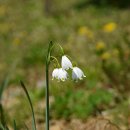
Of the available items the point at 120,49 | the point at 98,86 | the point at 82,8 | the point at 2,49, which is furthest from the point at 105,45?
the point at 82,8

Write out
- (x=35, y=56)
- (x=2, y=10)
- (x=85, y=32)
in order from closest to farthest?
1. (x=35, y=56)
2. (x=85, y=32)
3. (x=2, y=10)

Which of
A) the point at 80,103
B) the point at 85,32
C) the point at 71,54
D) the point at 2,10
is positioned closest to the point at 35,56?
the point at 71,54

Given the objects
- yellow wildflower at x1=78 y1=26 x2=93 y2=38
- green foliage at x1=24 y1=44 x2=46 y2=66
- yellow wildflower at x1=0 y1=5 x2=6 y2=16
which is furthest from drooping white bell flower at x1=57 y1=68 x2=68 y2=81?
yellow wildflower at x1=0 y1=5 x2=6 y2=16

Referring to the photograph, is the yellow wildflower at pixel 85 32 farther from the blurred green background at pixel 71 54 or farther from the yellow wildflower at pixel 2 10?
the yellow wildflower at pixel 2 10

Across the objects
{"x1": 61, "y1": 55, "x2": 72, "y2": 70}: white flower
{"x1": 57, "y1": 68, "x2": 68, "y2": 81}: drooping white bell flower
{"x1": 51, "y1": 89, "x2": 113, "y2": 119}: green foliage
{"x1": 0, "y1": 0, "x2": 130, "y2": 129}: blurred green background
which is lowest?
{"x1": 57, "y1": 68, "x2": 68, "y2": 81}: drooping white bell flower

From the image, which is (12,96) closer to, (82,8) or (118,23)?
(118,23)

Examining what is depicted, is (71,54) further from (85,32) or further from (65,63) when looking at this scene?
(65,63)

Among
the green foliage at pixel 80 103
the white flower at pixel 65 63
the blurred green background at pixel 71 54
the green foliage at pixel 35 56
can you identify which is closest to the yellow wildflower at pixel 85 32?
the blurred green background at pixel 71 54

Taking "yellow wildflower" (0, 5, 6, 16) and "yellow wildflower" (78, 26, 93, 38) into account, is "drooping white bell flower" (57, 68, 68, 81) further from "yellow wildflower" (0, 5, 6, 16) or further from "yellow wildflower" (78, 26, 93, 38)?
"yellow wildflower" (0, 5, 6, 16)
